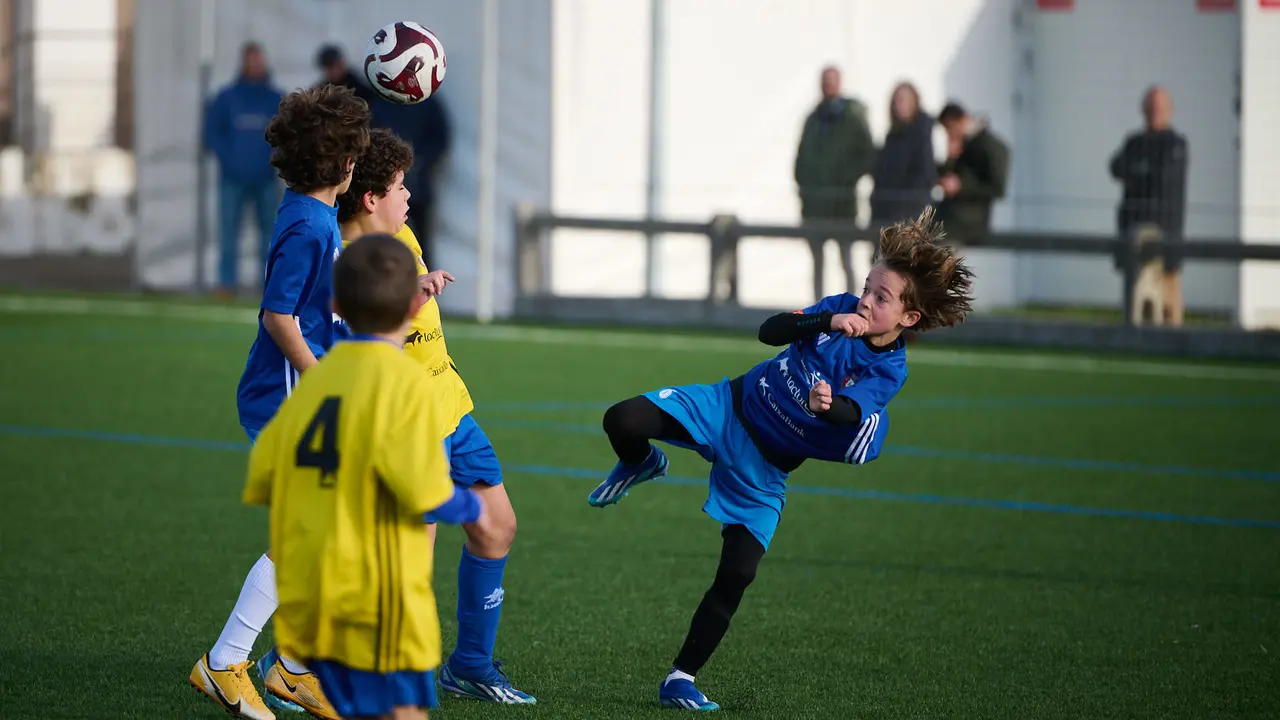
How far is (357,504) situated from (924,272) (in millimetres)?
2046

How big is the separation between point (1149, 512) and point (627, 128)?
10.6 meters

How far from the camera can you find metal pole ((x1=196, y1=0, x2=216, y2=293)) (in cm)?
1889

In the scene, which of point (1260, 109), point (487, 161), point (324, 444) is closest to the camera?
point (324, 444)

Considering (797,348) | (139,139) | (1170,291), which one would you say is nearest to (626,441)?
(797,348)

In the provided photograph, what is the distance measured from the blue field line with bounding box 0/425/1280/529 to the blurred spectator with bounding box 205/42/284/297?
852 cm

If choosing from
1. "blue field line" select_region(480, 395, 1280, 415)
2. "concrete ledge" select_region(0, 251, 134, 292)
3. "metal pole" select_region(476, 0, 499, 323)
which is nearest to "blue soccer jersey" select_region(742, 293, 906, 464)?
"blue field line" select_region(480, 395, 1280, 415)

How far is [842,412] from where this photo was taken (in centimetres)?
468

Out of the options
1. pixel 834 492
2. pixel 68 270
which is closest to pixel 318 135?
pixel 834 492

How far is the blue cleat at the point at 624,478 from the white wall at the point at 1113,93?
13.2 meters

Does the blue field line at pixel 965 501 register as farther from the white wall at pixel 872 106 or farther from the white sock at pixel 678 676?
the white wall at pixel 872 106

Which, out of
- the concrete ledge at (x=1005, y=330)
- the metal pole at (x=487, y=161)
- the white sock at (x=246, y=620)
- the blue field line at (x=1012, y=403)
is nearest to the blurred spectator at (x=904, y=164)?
the concrete ledge at (x=1005, y=330)

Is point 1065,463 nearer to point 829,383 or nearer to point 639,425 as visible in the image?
point 829,383

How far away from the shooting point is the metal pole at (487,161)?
16953 mm

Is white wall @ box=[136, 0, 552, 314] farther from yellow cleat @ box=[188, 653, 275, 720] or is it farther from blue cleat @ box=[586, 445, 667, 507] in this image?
yellow cleat @ box=[188, 653, 275, 720]
